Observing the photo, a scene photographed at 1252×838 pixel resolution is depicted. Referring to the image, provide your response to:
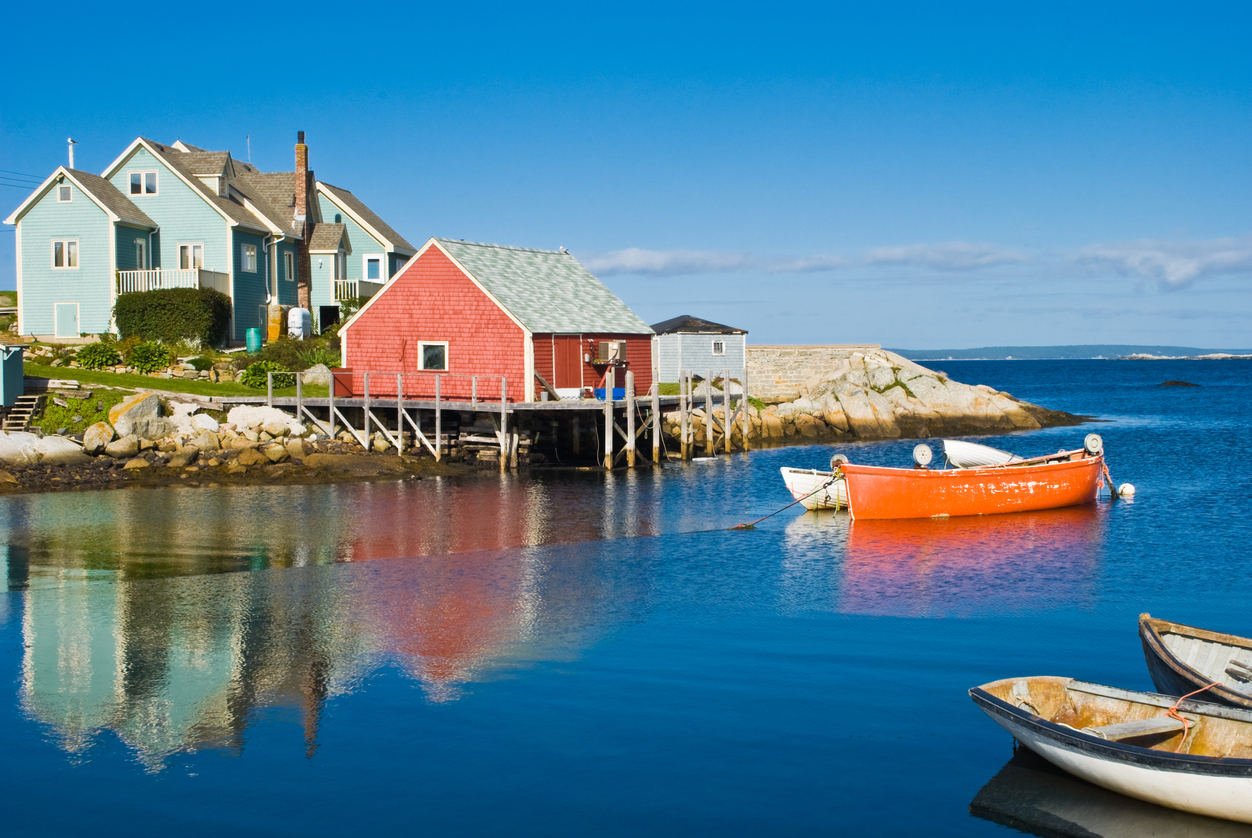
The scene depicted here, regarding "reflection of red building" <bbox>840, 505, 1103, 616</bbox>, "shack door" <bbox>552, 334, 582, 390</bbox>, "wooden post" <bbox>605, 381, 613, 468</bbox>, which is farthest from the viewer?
"shack door" <bbox>552, 334, 582, 390</bbox>

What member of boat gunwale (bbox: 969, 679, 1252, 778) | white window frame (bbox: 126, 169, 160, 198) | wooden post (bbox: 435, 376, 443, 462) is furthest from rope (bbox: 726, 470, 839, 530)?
white window frame (bbox: 126, 169, 160, 198)

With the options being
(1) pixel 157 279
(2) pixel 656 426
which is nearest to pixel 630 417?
(2) pixel 656 426

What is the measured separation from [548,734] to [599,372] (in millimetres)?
27104

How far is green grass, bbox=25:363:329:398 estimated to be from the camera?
3731 centimetres

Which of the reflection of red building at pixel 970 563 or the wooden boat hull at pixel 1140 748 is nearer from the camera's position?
the wooden boat hull at pixel 1140 748

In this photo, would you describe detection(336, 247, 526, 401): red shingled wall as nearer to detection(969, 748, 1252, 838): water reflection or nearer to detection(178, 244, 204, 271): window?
detection(178, 244, 204, 271): window

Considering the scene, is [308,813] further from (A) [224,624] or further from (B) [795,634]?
(B) [795,634]

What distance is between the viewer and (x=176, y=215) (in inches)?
1849

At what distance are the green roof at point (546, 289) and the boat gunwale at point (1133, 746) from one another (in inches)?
1034

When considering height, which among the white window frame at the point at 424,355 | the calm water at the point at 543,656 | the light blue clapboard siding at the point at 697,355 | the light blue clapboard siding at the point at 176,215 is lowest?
the calm water at the point at 543,656

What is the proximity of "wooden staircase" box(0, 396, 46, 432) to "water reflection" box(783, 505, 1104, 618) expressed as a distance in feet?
76.9

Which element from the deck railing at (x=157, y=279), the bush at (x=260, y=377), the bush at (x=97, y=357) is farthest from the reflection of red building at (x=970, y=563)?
the deck railing at (x=157, y=279)

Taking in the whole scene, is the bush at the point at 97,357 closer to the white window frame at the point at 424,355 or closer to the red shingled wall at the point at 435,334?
the red shingled wall at the point at 435,334

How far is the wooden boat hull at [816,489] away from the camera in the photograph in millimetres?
28109
